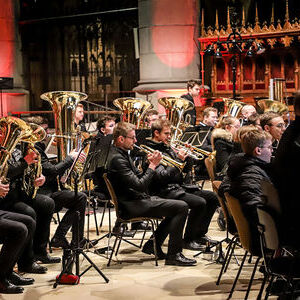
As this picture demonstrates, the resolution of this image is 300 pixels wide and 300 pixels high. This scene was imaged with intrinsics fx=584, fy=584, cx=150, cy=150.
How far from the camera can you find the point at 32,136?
5.09 meters

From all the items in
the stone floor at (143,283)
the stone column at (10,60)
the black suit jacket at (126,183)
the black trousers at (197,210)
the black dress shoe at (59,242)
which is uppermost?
the stone column at (10,60)

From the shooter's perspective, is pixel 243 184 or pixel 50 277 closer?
pixel 243 184

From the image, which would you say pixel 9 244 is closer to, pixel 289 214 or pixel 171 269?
pixel 171 269

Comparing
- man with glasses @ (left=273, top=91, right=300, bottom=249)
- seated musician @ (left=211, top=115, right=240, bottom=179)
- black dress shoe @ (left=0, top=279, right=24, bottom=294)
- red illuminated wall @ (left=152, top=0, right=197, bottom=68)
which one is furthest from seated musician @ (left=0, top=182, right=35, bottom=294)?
red illuminated wall @ (left=152, top=0, right=197, bottom=68)

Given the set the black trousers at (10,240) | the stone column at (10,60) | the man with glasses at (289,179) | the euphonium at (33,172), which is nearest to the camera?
the man with glasses at (289,179)

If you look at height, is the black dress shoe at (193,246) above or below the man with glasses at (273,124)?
below

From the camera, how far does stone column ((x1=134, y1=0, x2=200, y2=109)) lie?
12680 millimetres

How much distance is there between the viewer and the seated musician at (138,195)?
18.4 ft

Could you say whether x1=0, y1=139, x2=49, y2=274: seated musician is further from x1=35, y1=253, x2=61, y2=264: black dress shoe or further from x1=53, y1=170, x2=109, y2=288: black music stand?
x1=53, y1=170, x2=109, y2=288: black music stand

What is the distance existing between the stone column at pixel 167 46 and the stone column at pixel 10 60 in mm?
3295

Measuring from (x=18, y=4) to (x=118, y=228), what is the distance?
31.9 ft

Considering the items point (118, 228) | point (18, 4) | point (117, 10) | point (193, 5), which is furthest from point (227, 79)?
point (118, 228)

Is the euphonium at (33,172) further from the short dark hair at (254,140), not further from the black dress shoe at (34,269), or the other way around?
the short dark hair at (254,140)

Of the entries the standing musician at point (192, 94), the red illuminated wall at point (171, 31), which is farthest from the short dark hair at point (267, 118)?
the red illuminated wall at point (171, 31)
